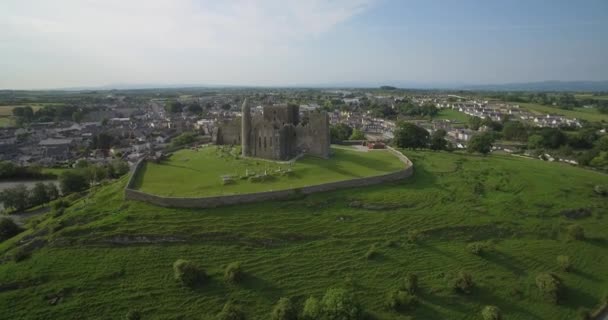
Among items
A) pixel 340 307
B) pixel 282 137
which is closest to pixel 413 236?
pixel 340 307

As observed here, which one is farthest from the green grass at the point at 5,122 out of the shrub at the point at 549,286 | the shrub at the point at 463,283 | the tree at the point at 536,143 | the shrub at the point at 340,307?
the tree at the point at 536,143

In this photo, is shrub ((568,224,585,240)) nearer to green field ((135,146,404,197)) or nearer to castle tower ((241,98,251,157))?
green field ((135,146,404,197))

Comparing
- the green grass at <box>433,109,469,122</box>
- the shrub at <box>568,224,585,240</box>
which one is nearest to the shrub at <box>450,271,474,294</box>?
the shrub at <box>568,224,585,240</box>

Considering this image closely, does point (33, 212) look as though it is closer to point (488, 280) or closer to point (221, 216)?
point (221, 216)

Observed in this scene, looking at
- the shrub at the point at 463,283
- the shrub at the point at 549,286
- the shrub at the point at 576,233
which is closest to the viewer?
the shrub at the point at 463,283

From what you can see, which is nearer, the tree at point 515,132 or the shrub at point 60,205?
the shrub at point 60,205

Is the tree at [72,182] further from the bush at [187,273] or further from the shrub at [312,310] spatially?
the shrub at [312,310]
